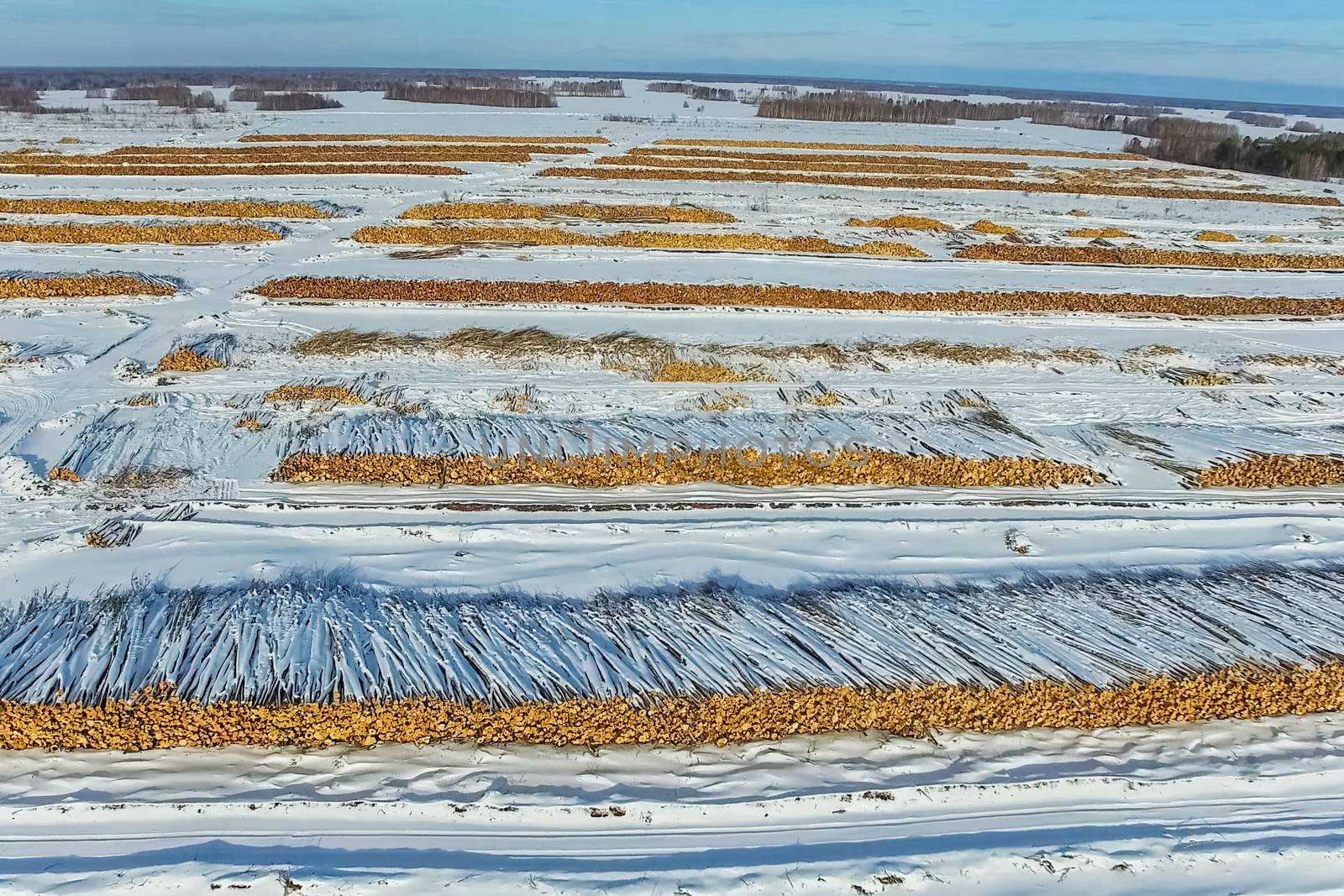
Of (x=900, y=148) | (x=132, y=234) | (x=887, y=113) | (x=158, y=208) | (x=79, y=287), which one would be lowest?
(x=79, y=287)

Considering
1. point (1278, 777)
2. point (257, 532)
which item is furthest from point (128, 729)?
point (1278, 777)

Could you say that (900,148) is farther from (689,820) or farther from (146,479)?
(689,820)

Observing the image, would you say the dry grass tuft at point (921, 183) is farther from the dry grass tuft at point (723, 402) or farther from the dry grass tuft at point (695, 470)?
the dry grass tuft at point (695, 470)

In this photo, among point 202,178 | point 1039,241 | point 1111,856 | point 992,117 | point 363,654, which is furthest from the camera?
point 992,117

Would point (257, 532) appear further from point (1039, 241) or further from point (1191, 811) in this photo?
point (1039, 241)

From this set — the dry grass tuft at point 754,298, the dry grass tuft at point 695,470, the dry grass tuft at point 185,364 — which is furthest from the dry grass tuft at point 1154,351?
the dry grass tuft at point 185,364

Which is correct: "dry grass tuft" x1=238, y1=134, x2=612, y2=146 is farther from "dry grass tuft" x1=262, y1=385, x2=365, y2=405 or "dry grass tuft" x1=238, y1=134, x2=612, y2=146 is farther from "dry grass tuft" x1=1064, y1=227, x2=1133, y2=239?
"dry grass tuft" x1=262, y1=385, x2=365, y2=405

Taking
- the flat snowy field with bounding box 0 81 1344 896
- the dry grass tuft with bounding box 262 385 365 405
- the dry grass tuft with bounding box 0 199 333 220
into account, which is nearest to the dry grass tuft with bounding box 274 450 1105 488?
the flat snowy field with bounding box 0 81 1344 896

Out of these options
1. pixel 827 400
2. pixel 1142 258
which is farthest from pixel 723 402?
pixel 1142 258
